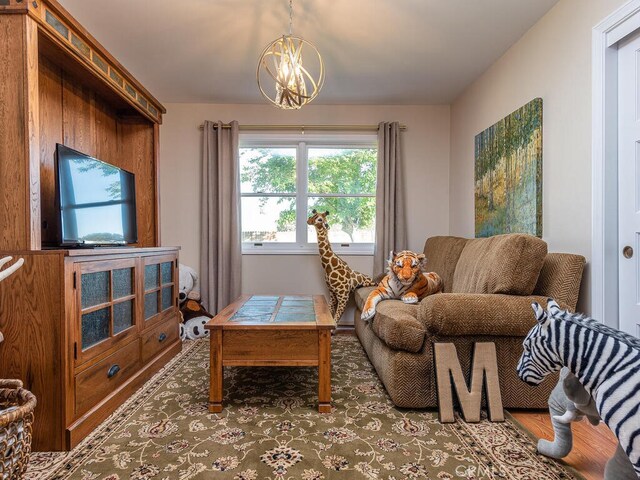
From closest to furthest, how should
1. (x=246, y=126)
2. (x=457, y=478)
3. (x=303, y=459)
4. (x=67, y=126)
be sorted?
(x=457, y=478), (x=303, y=459), (x=67, y=126), (x=246, y=126)

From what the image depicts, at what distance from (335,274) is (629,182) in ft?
8.08

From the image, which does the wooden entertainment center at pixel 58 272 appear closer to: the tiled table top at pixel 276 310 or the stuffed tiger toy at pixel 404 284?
the tiled table top at pixel 276 310

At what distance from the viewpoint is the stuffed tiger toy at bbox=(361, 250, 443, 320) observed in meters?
2.69

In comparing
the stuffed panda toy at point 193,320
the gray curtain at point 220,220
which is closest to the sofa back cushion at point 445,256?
the gray curtain at point 220,220

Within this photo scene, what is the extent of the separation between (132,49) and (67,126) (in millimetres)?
819

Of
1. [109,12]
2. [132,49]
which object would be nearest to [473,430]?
[109,12]

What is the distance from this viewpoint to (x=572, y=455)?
66.7 inches

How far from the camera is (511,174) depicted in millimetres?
2951

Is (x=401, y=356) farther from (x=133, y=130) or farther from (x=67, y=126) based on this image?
(x=133, y=130)

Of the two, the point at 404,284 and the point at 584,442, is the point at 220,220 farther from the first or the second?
Result: the point at 584,442

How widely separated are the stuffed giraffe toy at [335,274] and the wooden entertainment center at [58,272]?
1.60 m

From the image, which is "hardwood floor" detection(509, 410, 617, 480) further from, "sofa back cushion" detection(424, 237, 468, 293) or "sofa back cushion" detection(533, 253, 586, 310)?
"sofa back cushion" detection(424, 237, 468, 293)

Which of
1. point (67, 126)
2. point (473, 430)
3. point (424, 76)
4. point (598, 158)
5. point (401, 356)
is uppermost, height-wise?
point (424, 76)

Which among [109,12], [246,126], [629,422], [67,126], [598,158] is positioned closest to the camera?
[629,422]
